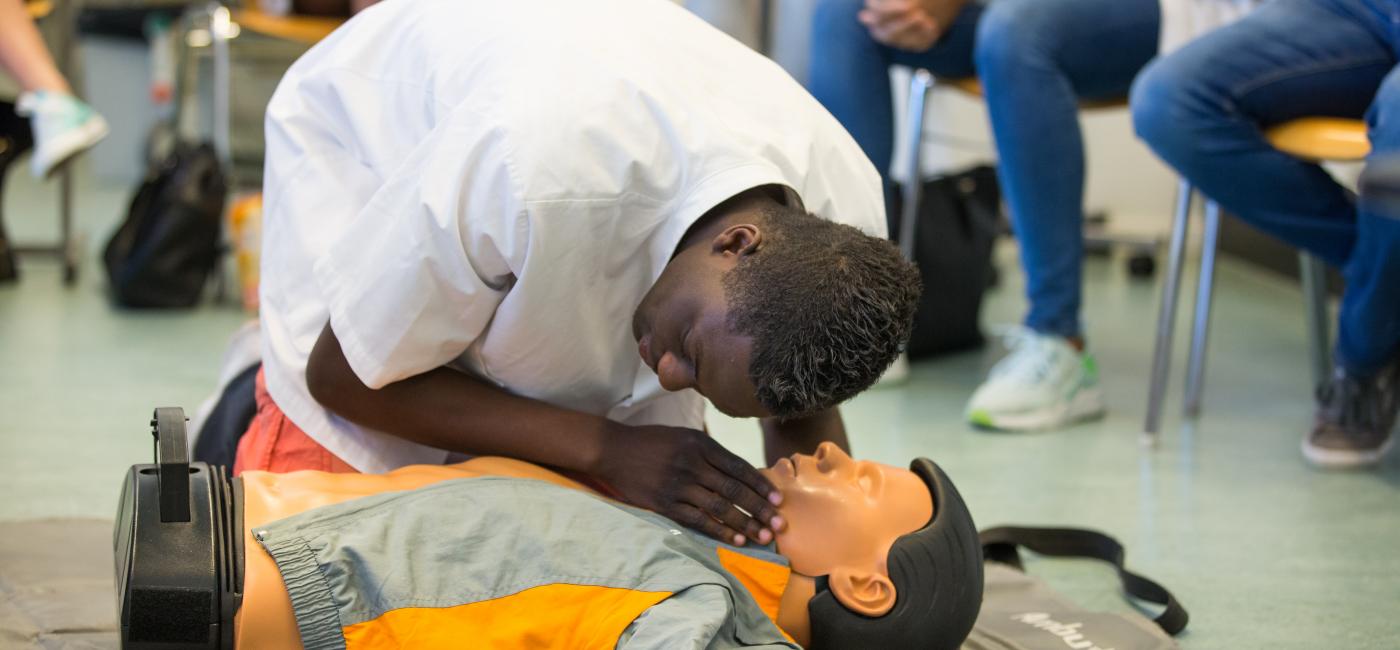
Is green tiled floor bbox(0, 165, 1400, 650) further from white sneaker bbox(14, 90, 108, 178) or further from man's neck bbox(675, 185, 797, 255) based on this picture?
man's neck bbox(675, 185, 797, 255)

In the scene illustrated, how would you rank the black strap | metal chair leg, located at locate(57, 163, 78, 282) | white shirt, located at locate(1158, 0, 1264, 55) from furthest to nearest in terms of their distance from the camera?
metal chair leg, located at locate(57, 163, 78, 282), white shirt, located at locate(1158, 0, 1264, 55), the black strap

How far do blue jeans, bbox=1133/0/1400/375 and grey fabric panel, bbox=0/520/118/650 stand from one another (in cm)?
169

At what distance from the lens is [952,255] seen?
121 inches

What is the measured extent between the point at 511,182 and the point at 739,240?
0.21m

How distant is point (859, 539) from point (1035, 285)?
1.36m

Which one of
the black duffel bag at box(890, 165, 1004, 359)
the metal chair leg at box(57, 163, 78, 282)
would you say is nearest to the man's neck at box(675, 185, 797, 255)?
the black duffel bag at box(890, 165, 1004, 359)

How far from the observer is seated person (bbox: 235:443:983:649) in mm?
1140

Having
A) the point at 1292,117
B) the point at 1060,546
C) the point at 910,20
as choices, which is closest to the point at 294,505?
the point at 1060,546

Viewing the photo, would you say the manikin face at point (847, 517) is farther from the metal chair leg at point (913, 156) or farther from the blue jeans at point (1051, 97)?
the metal chair leg at point (913, 156)

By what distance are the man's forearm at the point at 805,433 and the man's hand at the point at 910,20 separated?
131 cm

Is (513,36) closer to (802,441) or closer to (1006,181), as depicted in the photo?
(802,441)

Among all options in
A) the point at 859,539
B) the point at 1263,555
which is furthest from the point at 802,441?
the point at 1263,555

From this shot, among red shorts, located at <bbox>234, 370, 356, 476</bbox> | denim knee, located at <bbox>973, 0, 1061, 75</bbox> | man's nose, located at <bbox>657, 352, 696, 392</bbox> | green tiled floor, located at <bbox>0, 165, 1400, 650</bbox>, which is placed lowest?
green tiled floor, located at <bbox>0, 165, 1400, 650</bbox>

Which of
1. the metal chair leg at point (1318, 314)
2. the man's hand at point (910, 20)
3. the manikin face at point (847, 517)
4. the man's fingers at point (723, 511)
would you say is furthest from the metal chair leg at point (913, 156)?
the man's fingers at point (723, 511)
